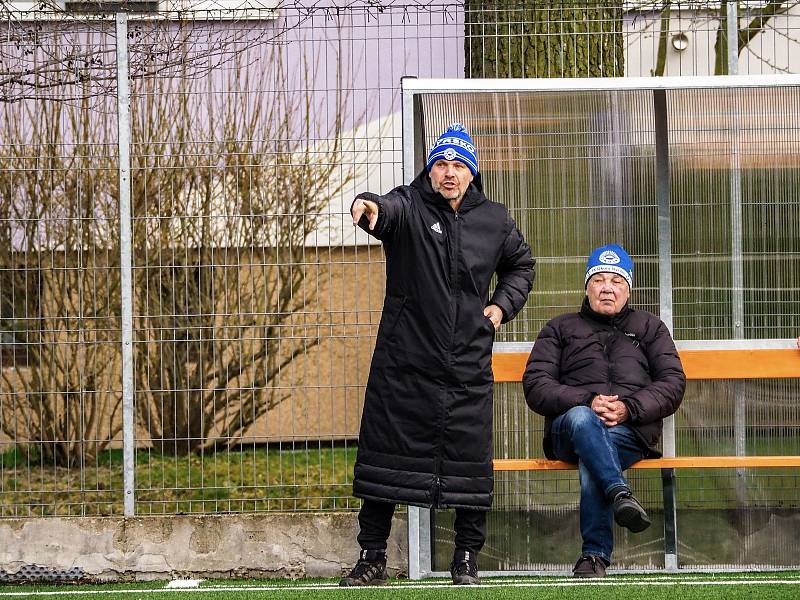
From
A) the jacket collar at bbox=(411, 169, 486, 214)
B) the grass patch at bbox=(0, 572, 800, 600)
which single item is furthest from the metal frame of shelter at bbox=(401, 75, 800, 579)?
the jacket collar at bbox=(411, 169, 486, 214)

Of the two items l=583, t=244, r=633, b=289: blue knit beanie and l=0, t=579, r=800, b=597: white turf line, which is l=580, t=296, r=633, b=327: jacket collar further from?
l=0, t=579, r=800, b=597: white turf line

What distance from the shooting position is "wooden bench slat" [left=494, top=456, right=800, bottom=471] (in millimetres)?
6211

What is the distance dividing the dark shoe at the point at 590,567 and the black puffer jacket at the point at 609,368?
1.67ft

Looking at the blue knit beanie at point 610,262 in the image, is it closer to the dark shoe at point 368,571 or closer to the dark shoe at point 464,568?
the dark shoe at point 464,568

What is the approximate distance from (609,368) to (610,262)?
499mm

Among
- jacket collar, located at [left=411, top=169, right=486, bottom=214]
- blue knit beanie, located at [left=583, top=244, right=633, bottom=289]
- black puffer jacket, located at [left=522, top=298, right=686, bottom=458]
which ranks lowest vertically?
black puffer jacket, located at [left=522, top=298, right=686, bottom=458]

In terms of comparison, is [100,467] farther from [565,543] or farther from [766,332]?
[766,332]

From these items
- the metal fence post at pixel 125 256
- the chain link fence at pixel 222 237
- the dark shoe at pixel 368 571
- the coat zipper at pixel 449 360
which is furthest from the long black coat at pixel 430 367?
the metal fence post at pixel 125 256

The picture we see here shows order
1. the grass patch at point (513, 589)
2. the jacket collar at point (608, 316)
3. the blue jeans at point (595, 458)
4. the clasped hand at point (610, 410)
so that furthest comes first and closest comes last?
1. the jacket collar at point (608, 316)
2. the clasped hand at point (610, 410)
3. the blue jeans at point (595, 458)
4. the grass patch at point (513, 589)

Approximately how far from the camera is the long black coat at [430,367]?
18.0 feet

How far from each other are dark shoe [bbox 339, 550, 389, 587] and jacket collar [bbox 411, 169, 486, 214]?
1.49 meters

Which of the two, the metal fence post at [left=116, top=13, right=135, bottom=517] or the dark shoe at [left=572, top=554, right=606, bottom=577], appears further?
the metal fence post at [left=116, top=13, right=135, bottom=517]

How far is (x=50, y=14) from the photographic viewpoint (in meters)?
7.07

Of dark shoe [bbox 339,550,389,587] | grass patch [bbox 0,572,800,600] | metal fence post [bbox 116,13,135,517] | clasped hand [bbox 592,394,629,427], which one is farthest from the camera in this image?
metal fence post [bbox 116,13,135,517]
